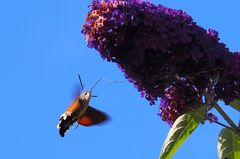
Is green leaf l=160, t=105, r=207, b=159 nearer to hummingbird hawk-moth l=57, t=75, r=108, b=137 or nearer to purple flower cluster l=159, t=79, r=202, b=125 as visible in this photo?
purple flower cluster l=159, t=79, r=202, b=125

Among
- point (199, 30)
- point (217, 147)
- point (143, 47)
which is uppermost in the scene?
point (199, 30)

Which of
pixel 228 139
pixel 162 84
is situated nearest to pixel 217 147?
pixel 228 139

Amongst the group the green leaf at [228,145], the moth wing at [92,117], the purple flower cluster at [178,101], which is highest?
the purple flower cluster at [178,101]

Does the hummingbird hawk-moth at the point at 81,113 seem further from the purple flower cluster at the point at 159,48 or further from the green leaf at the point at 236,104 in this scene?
the green leaf at the point at 236,104

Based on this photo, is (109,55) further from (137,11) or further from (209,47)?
(209,47)

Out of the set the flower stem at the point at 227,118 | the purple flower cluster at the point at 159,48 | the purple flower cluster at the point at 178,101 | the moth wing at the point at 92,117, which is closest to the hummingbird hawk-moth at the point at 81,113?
the moth wing at the point at 92,117

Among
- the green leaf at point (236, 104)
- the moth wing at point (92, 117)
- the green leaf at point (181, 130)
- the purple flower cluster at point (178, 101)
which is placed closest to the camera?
the green leaf at point (181, 130)
